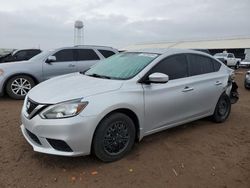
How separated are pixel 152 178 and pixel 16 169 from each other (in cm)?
178

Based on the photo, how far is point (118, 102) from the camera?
4.07 m

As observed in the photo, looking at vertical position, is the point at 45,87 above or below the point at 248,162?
above

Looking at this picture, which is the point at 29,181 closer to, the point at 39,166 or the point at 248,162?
the point at 39,166

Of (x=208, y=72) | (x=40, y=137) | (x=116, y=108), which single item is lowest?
(x=40, y=137)

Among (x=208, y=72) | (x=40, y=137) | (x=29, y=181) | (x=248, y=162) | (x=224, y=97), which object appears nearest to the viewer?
(x=29, y=181)

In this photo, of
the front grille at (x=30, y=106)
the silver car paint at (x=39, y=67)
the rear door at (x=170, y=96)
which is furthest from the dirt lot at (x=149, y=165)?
the silver car paint at (x=39, y=67)

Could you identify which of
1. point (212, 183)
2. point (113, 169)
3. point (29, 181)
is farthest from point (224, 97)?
point (29, 181)

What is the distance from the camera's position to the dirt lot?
3.67m

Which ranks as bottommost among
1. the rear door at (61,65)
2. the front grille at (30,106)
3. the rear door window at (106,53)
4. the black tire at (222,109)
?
the black tire at (222,109)

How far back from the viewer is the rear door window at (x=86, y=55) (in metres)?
9.72

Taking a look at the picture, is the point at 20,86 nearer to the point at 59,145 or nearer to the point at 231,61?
the point at 59,145

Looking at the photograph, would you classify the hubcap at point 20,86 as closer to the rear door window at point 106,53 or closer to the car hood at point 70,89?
the rear door window at point 106,53

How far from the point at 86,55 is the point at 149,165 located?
6371 mm

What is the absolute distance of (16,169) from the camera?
3.90 m
